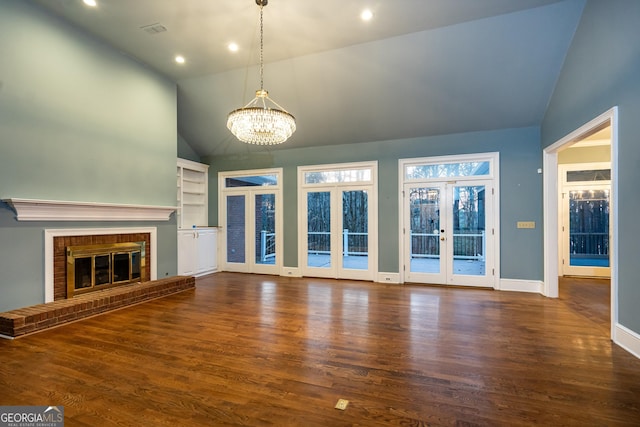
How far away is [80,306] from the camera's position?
11.9ft

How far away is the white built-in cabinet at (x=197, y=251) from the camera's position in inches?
237

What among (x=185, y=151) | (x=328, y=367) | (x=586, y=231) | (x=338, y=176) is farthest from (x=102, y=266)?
(x=586, y=231)

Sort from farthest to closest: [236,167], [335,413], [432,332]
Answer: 1. [236,167]
2. [432,332]
3. [335,413]

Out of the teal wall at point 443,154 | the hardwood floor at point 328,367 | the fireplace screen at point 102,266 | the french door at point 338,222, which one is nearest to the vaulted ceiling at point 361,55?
the teal wall at point 443,154

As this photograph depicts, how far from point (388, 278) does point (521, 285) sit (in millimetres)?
2253

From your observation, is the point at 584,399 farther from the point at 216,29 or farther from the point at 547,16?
the point at 216,29

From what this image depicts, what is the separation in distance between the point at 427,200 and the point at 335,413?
4.53m

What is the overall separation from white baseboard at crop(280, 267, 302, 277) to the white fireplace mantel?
2.61 meters

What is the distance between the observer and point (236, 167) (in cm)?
692

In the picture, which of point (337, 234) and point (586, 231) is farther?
point (586, 231)

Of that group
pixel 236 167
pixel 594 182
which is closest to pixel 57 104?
pixel 236 167

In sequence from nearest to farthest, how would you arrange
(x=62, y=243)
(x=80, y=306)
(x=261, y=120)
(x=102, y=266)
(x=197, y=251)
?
(x=261, y=120) → (x=80, y=306) → (x=62, y=243) → (x=102, y=266) → (x=197, y=251)

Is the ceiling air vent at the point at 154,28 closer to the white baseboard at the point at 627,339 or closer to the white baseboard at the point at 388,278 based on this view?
the white baseboard at the point at 388,278

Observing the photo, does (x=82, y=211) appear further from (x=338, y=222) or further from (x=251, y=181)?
(x=338, y=222)
